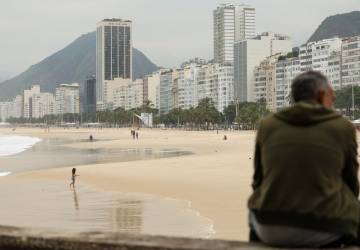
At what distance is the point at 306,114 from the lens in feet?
8.01

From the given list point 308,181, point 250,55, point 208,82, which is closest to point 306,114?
point 308,181

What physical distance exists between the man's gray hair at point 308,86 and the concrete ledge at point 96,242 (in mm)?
725

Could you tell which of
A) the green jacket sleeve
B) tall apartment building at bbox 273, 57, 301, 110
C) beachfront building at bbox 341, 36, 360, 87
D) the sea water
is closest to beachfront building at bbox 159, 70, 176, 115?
tall apartment building at bbox 273, 57, 301, 110

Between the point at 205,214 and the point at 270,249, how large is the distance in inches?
396

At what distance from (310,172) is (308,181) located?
0.04 metres

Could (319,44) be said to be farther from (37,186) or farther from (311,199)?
(311,199)

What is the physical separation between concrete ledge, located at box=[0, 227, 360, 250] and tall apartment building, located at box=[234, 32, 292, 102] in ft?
461

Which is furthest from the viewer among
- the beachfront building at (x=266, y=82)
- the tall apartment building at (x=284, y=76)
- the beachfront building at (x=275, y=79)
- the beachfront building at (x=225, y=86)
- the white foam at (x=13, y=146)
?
the beachfront building at (x=225, y=86)

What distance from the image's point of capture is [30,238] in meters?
2.58

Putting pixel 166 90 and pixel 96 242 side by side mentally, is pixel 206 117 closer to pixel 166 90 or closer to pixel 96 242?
pixel 166 90

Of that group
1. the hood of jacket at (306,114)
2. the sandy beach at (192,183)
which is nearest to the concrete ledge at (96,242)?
the hood of jacket at (306,114)

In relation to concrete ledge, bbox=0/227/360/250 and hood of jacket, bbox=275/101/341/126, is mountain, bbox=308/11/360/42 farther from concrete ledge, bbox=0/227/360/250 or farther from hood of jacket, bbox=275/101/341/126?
concrete ledge, bbox=0/227/360/250

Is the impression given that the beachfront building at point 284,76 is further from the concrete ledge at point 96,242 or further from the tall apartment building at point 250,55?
the concrete ledge at point 96,242

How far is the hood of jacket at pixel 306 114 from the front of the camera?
243cm
